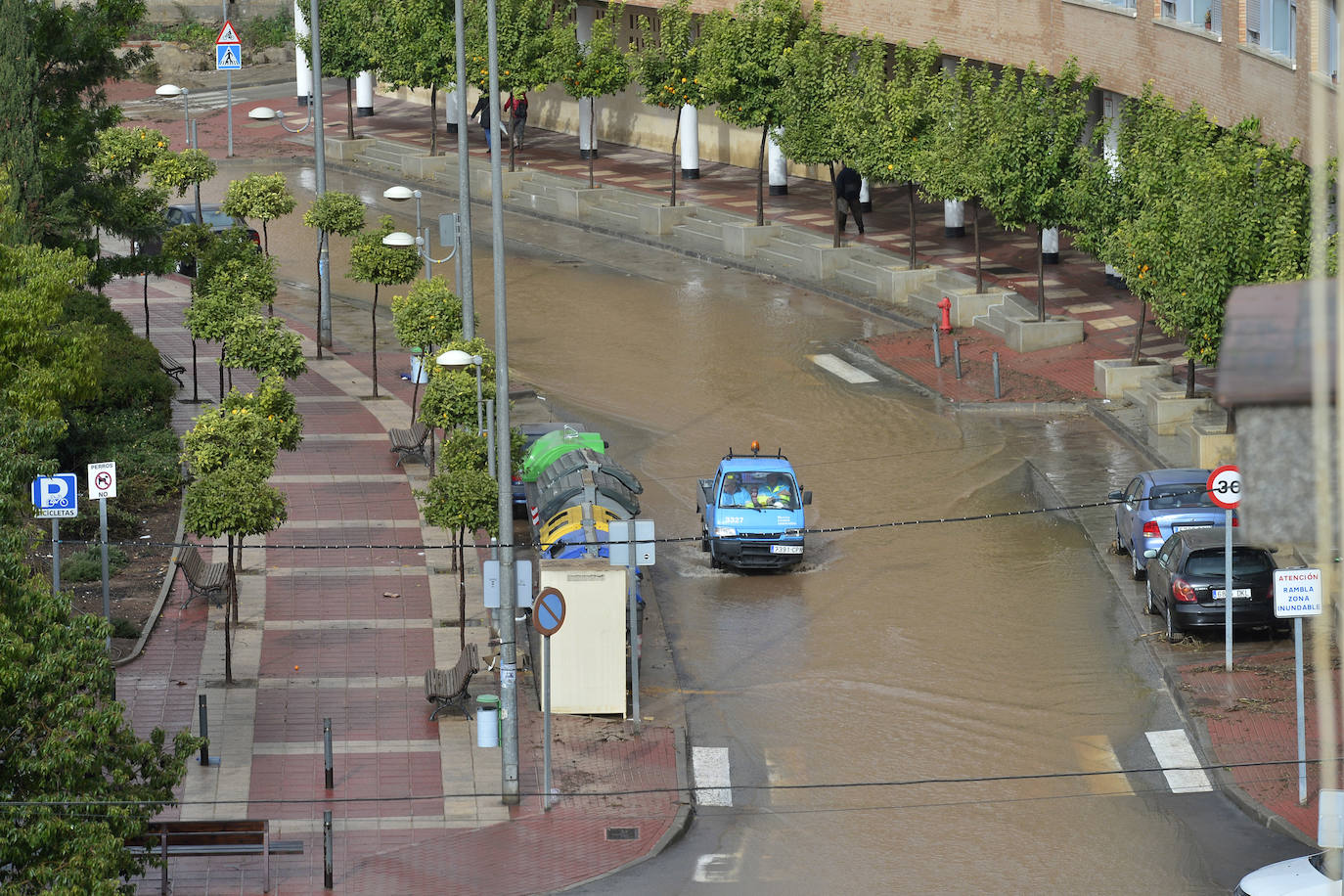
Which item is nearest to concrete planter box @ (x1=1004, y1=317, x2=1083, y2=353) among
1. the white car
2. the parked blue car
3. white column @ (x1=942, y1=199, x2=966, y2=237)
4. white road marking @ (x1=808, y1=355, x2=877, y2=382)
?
white road marking @ (x1=808, y1=355, x2=877, y2=382)

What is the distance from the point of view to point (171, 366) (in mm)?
40812

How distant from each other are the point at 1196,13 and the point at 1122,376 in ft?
A: 23.7

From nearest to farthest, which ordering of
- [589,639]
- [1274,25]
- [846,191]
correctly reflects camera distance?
[589,639] → [1274,25] → [846,191]

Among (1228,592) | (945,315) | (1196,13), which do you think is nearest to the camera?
(1228,592)

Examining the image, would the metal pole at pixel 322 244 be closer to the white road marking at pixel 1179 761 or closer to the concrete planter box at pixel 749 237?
the concrete planter box at pixel 749 237

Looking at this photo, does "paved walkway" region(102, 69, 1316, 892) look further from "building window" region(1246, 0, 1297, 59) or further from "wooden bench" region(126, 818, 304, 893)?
"building window" region(1246, 0, 1297, 59)

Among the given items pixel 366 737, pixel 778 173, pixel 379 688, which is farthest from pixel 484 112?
pixel 366 737

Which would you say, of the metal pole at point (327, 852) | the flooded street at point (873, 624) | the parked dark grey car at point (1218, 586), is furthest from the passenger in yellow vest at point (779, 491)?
the metal pole at point (327, 852)

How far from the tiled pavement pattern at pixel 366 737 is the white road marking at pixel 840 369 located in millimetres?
10401

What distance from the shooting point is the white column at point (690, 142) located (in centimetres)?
5694

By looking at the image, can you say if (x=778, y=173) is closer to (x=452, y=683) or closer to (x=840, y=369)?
(x=840, y=369)

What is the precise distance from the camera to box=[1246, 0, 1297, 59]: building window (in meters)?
33.4

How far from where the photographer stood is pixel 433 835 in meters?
21.2

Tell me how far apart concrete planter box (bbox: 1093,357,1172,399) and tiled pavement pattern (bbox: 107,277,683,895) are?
13.4 metres
